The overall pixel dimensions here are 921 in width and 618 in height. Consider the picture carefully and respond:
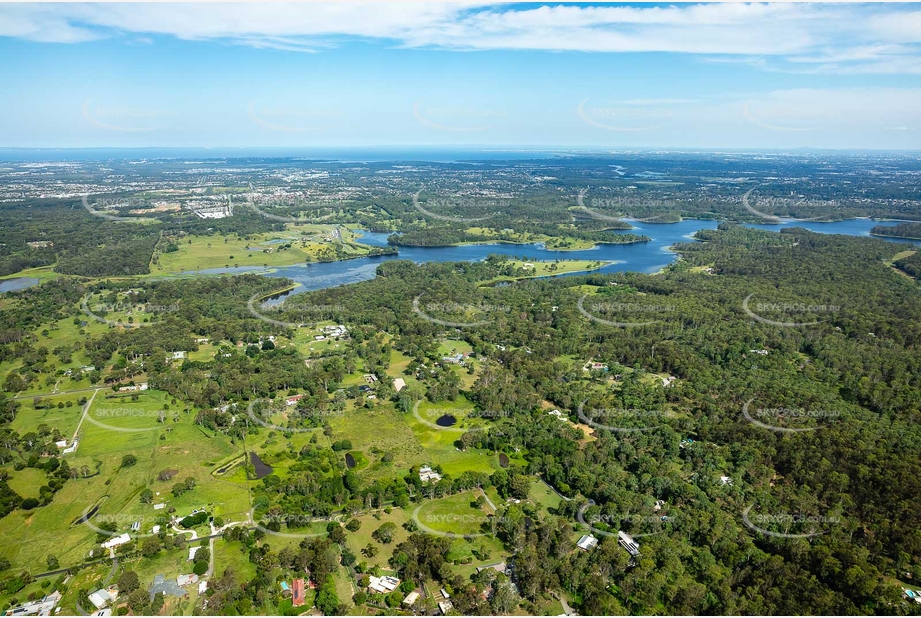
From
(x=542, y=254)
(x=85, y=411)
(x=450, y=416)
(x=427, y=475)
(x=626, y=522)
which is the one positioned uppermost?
(x=542, y=254)

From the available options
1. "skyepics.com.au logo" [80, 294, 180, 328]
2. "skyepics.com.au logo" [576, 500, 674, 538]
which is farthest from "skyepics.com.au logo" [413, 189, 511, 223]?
"skyepics.com.au logo" [576, 500, 674, 538]

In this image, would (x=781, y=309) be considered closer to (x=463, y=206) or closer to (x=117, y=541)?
(x=117, y=541)

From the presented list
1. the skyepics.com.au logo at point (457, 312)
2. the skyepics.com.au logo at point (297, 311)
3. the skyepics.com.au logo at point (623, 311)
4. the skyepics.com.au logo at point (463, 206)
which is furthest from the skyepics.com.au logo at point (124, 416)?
the skyepics.com.au logo at point (463, 206)

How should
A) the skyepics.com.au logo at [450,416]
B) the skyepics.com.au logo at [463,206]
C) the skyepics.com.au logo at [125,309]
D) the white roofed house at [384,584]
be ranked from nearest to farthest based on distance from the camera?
the white roofed house at [384,584]
the skyepics.com.au logo at [450,416]
the skyepics.com.au logo at [125,309]
the skyepics.com.au logo at [463,206]

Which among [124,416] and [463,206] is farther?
[463,206]

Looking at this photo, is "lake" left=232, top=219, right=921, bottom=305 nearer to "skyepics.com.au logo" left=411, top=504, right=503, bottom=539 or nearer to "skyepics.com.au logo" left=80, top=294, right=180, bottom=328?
"skyepics.com.au logo" left=80, top=294, right=180, bottom=328

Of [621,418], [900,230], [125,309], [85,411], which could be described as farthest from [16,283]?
[900,230]

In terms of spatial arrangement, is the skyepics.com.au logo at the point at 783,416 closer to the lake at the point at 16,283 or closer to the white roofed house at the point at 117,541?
the white roofed house at the point at 117,541

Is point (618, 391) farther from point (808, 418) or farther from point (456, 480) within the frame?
point (456, 480)

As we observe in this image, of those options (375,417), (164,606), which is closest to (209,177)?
(375,417)
